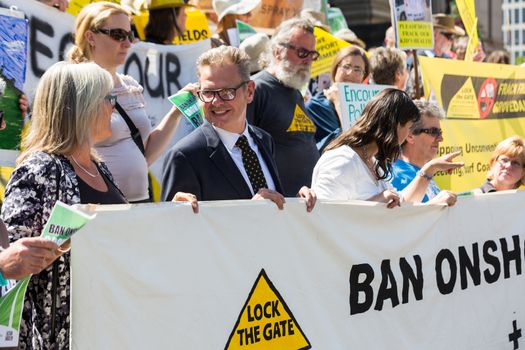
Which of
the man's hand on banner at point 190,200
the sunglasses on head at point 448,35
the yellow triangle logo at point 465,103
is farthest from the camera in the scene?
the sunglasses on head at point 448,35

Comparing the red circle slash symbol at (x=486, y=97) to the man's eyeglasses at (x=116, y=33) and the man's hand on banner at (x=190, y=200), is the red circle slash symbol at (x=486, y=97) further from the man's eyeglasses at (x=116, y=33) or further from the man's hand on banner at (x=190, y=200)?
the man's hand on banner at (x=190, y=200)

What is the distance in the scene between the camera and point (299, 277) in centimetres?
359

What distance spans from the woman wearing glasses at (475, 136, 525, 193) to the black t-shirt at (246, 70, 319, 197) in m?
1.61

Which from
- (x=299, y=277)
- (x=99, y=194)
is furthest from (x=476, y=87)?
(x=99, y=194)

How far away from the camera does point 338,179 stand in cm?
411

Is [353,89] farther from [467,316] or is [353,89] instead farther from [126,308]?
[126,308]

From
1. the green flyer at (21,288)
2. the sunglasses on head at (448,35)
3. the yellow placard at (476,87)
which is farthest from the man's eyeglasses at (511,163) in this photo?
the sunglasses on head at (448,35)

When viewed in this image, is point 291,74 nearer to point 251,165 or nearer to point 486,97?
point 251,165

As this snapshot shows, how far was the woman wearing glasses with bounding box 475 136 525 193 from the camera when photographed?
20.1 ft

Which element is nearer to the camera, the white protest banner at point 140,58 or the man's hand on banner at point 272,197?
the man's hand on banner at point 272,197

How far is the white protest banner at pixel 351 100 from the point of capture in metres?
5.85

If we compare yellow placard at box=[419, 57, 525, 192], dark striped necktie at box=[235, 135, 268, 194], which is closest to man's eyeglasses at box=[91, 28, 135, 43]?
dark striped necktie at box=[235, 135, 268, 194]

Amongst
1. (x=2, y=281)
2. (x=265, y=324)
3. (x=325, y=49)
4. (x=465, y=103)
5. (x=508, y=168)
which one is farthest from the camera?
(x=465, y=103)

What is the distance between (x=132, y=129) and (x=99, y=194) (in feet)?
4.73
